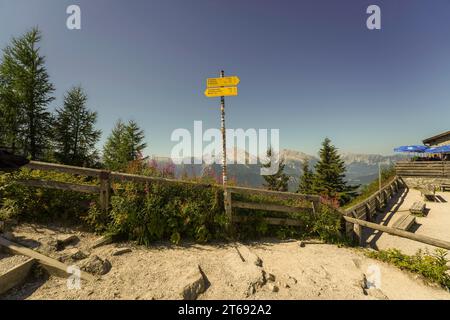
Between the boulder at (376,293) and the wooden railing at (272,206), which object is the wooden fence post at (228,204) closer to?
the wooden railing at (272,206)

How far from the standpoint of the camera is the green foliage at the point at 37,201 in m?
4.92

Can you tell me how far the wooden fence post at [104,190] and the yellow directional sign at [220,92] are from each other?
370 centimetres

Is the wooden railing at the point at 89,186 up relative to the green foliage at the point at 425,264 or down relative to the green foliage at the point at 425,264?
up

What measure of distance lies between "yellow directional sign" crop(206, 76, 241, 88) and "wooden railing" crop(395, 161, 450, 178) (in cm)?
2192

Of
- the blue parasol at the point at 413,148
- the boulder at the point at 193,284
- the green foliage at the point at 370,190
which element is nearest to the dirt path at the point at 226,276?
the boulder at the point at 193,284

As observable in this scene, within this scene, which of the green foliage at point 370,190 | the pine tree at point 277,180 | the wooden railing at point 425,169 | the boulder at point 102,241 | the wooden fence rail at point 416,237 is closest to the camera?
the boulder at point 102,241

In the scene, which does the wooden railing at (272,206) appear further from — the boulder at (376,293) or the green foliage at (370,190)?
the green foliage at (370,190)

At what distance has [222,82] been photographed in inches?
241

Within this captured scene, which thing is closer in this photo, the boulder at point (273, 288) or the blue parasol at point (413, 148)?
the boulder at point (273, 288)

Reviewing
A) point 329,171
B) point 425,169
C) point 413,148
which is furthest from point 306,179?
point 425,169

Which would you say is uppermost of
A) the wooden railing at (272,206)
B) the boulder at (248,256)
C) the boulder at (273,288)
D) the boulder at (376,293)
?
the wooden railing at (272,206)

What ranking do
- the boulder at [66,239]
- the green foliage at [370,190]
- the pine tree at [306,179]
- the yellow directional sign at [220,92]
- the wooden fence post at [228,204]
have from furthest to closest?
the pine tree at [306,179], the green foliage at [370,190], the yellow directional sign at [220,92], the wooden fence post at [228,204], the boulder at [66,239]

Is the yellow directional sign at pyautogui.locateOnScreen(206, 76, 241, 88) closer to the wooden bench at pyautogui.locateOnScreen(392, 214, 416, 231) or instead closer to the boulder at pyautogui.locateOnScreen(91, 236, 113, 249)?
the boulder at pyautogui.locateOnScreen(91, 236, 113, 249)

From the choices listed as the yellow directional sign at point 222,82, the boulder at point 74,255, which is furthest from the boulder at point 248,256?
the yellow directional sign at point 222,82
